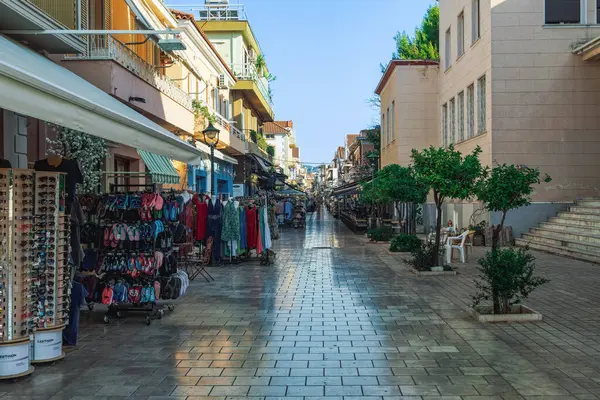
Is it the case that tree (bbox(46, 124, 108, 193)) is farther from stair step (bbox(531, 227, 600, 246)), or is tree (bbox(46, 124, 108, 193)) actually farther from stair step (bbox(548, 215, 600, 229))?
stair step (bbox(548, 215, 600, 229))

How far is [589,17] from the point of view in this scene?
19.8 m

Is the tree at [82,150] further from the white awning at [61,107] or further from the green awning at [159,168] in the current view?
the white awning at [61,107]

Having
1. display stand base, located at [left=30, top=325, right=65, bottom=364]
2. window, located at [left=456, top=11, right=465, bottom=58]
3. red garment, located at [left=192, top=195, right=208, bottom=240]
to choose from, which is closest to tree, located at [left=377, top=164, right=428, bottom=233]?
red garment, located at [left=192, top=195, right=208, bottom=240]

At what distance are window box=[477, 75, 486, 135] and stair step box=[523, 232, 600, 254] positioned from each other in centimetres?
439

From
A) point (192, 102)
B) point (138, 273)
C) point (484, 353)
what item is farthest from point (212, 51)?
point (484, 353)

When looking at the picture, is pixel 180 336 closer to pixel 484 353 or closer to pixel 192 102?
pixel 484 353

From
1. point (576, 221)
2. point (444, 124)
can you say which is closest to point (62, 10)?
point (576, 221)

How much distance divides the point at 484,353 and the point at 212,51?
64.8 ft

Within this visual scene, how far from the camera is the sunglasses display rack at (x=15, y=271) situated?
542cm

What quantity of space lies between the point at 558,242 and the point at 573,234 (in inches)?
24.6

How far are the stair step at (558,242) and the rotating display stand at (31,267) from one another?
1329 centimetres

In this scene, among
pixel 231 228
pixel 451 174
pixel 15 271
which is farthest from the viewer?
pixel 231 228

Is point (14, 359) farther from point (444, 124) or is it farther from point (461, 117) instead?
point (444, 124)

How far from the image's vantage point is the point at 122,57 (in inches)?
523
